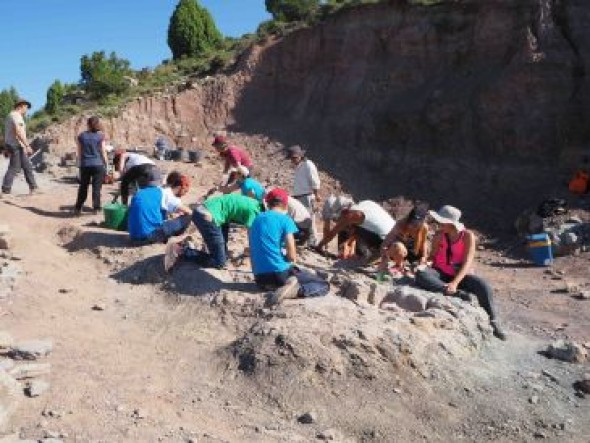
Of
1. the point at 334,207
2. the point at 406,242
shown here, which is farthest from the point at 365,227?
the point at 334,207

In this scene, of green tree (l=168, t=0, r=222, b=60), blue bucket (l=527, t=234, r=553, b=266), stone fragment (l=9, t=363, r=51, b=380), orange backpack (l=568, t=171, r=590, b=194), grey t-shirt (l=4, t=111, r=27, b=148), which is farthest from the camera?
green tree (l=168, t=0, r=222, b=60)

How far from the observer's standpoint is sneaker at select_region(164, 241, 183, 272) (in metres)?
7.63

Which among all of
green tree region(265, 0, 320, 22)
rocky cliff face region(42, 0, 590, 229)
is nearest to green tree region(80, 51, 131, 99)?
rocky cliff face region(42, 0, 590, 229)

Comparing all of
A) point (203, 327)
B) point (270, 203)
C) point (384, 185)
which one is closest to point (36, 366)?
point (203, 327)

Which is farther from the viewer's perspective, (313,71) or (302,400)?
(313,71)

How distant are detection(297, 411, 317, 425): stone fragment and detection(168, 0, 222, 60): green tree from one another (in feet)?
86.1

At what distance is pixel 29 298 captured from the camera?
723 cm

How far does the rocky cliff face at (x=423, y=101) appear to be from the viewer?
599 inches

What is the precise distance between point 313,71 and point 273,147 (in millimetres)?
3089

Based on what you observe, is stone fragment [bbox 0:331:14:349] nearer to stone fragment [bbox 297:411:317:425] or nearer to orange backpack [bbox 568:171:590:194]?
stone fragment [bbox 297:411:317:425]

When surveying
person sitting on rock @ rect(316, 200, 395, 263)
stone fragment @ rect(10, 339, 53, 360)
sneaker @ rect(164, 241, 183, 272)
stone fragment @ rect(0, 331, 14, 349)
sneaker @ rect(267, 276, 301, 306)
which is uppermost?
person sitting on rock @ rect(316, 200, 395, 263)

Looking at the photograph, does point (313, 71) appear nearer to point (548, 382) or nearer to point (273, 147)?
point (273, 147)

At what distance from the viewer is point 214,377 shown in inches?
227

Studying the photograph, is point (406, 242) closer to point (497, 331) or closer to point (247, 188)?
point (497, 331)
